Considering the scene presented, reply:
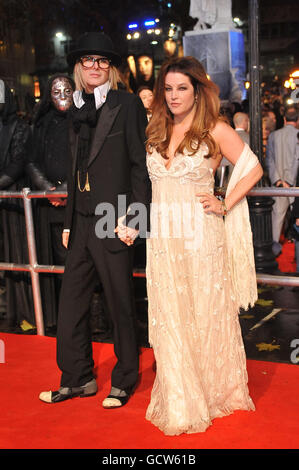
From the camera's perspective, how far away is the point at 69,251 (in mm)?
3570

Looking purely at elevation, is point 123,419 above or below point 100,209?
below

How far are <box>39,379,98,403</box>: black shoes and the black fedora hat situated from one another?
6.37 feet

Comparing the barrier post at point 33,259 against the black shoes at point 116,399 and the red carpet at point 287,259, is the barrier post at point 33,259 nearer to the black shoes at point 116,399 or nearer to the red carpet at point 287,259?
the black shoes at point 116,399

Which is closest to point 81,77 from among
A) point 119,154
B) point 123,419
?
point 119,154

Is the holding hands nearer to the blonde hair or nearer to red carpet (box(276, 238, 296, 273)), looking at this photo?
the blonde hair

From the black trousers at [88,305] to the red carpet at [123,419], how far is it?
0.20m

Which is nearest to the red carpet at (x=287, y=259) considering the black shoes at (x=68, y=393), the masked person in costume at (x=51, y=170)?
the masked person in costume at (x=51, y=170)

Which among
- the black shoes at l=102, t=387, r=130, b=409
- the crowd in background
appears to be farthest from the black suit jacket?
the crowd in background

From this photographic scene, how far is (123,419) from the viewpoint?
3.27 m

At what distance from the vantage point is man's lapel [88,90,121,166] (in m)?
3.32

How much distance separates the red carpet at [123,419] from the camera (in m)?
2.96

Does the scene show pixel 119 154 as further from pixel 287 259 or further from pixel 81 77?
pixel 287 259

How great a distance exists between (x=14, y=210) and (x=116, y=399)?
253cm

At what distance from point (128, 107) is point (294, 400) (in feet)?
6.34
